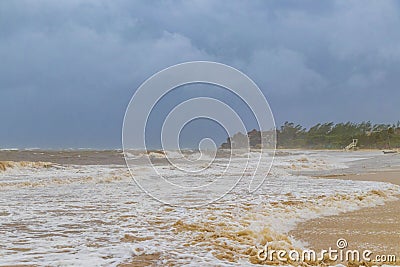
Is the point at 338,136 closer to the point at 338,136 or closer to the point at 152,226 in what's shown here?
the point at 338,136

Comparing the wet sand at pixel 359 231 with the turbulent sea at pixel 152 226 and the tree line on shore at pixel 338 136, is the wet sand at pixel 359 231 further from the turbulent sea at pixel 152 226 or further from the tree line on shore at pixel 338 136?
the tree line on shore at pixel 338 136

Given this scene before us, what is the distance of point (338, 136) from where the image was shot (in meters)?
68.0

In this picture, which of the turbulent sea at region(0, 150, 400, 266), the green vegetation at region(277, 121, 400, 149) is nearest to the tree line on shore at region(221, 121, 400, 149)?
the green vegetation at region(277, 121, 400, 149)

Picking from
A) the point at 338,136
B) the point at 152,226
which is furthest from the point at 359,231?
the point at 338,136

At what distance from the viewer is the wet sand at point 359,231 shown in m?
4.21

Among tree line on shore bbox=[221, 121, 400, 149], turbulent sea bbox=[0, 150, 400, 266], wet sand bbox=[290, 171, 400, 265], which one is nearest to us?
turbulent sea bbox=[0, 150, 400, 266]

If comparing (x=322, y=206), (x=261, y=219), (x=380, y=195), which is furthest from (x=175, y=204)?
(x=380, y=195)

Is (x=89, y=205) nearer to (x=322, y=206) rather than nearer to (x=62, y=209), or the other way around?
(x=62, y=209)

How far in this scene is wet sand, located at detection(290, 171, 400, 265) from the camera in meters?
4.21

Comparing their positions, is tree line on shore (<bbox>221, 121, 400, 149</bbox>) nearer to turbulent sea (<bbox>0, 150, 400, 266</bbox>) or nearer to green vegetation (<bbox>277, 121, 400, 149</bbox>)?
green vegetation (<bbox>277, 121, 400, 149</bbox>)

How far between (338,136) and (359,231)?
66.7 meters

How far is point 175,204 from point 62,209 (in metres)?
1.90

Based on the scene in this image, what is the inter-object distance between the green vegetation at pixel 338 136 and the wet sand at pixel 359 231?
2159 inches

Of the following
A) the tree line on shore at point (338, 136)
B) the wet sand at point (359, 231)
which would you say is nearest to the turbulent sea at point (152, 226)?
the wet sand at point (359, 231)
